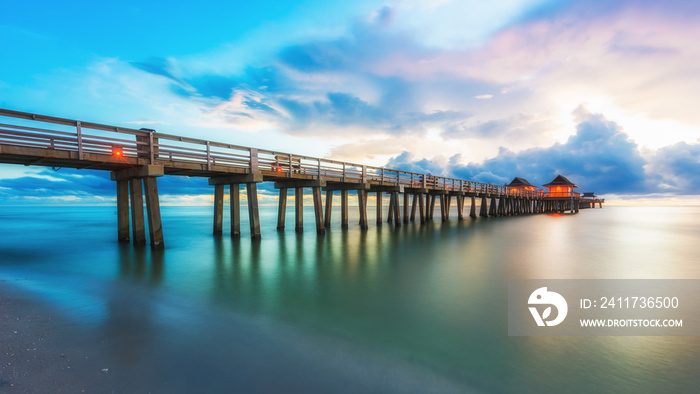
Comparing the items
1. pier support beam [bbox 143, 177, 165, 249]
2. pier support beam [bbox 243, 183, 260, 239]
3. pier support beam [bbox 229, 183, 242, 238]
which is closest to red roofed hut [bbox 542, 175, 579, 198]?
pier support beam [bbox 243, 183, 260, 239]

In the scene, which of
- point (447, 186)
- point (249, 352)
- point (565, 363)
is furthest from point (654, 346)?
point (447, 186)

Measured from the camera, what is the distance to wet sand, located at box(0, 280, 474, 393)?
387 cm

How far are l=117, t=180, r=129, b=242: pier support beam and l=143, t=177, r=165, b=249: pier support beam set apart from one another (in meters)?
2.72

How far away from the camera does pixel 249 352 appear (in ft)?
15.9

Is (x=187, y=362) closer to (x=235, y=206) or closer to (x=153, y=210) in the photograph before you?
(x=153, y=210)

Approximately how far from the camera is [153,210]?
1276 cm

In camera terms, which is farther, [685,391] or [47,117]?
[47,117]

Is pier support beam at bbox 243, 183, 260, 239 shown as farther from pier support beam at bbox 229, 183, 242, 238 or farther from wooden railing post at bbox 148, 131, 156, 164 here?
wooden railing post at bbox 148, 131, 156, 164

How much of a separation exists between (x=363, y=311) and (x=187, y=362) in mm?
3651

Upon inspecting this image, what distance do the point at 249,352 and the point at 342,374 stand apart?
1563 millimetres

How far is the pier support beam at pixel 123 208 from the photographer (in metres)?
14.8

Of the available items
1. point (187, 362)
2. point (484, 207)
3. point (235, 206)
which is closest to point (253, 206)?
point (235, 206)

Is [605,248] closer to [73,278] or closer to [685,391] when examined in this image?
[685,391]

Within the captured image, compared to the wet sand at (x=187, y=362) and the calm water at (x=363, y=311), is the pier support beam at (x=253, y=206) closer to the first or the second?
the calm water at (x=363, y=311)
